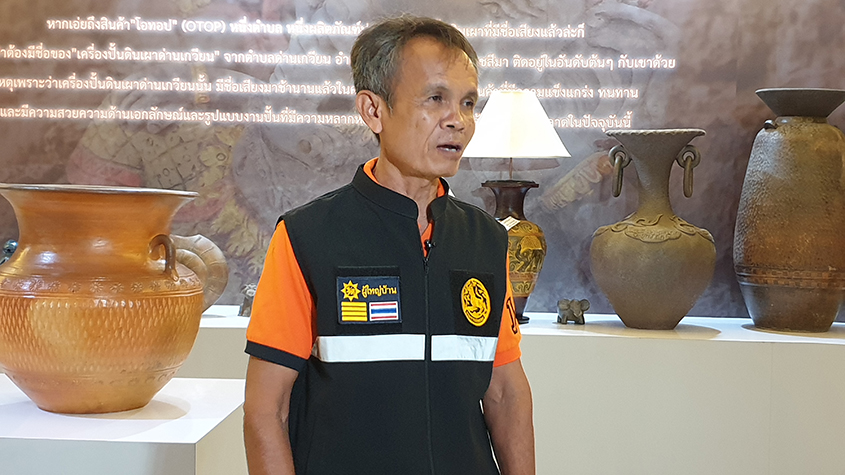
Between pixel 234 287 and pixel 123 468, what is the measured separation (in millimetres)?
2446

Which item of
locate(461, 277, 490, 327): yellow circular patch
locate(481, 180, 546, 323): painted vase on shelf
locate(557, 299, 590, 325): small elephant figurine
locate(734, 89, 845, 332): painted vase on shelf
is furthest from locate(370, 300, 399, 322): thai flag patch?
locate(734, 89, 845, 332): painted vase on shelf

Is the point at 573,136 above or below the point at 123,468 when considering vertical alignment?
above

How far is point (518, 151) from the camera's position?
341cm

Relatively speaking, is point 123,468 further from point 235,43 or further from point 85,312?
point 235,43

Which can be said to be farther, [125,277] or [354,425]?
[125,277]

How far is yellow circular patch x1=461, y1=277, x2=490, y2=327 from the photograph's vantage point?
4.88ft

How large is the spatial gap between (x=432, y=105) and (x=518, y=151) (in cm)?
201

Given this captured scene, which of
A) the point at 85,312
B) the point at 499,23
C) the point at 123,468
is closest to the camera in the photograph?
the point at 123,468

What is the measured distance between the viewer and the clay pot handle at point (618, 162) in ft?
11.6

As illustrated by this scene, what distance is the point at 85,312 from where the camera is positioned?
5.69 feet

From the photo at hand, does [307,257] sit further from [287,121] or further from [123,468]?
[287,121]

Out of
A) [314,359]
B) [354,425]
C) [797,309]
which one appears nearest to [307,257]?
[314,359]

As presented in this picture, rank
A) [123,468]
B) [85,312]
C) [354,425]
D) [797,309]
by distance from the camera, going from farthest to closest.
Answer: [797,309]
[85,312]
[123,468]
[354,425]

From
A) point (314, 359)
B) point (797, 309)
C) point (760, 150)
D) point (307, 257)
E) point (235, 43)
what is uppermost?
point (235, 43)
